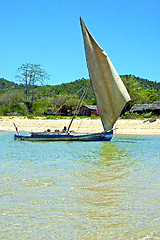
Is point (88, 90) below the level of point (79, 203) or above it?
above

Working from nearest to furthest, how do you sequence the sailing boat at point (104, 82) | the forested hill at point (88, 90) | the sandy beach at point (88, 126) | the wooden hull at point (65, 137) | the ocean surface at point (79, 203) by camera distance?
1. the ocean surface at point (79, 203)
2. the sailing boat at point (104, 82)
3. the wooden hull at point (65, 137)
4. the sandy beach at point (88, 126)
5. the forested hill at point (88, 90)

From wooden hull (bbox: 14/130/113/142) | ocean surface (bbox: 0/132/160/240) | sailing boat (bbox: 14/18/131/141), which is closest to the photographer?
ocean surface (bbox: 0/132/160/240)

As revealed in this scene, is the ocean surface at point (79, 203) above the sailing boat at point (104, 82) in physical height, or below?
below

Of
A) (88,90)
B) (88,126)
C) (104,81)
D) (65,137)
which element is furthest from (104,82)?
(88,90)

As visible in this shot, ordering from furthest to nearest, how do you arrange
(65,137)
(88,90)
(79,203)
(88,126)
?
(88,90) < (88,126) < (65,137) < (79,203)

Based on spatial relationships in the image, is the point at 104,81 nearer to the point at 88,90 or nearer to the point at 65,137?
the point at 65,137

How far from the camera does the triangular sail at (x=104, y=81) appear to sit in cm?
1855

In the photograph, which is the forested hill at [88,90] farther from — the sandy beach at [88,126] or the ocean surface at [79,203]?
the ocean surface at [79,203]

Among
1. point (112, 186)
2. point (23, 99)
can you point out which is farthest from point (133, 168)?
point (23, 99)

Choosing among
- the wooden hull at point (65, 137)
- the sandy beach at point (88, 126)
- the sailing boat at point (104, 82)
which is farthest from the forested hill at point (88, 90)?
the sailing boat at point (104, 82)

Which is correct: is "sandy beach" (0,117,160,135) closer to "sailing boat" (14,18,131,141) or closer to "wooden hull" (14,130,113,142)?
"wooden hull" (14,130,113,142)

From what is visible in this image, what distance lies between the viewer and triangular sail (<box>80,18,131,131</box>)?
18547mm

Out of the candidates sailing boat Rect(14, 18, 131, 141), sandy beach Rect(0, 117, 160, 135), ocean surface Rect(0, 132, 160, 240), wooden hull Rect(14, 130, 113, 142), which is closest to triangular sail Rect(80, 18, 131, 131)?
sailing boat Rect(14, 18, 131, 141)

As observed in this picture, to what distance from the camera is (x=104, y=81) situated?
18875mm
